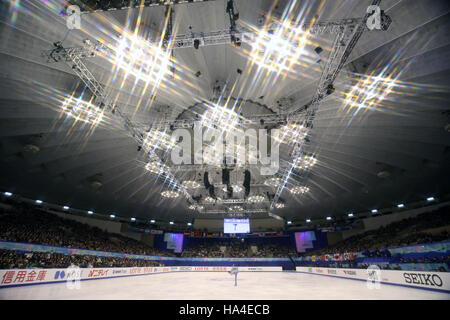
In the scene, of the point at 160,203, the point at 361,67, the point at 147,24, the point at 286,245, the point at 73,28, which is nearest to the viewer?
the point at 73,28

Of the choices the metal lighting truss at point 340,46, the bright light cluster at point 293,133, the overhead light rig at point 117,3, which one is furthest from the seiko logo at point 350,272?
the overhead light rig at point 117,3

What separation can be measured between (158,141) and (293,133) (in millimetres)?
10131

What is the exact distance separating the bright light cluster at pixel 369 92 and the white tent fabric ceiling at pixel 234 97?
0.43 m

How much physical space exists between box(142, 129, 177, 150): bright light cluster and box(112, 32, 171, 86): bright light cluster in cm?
451

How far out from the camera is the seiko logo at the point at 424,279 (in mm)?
9195

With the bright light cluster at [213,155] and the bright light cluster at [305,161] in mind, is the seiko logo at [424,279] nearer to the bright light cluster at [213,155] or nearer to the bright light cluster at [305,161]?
the bright light cluster at [305,161]

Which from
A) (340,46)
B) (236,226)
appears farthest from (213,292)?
(236,226)

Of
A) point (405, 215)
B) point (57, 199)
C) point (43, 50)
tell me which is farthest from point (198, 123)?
point (405, 215)

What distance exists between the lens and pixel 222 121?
47.3 feet

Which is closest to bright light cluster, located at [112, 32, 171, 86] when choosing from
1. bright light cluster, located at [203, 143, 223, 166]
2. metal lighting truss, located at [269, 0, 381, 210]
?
bright light cluster, located at [203, 143, 223, 166]

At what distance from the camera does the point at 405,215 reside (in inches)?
1165

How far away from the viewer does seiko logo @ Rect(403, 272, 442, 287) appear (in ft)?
30.2

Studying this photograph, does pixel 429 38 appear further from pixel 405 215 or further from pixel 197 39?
pixel 405 215

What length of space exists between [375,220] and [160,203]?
110ft
